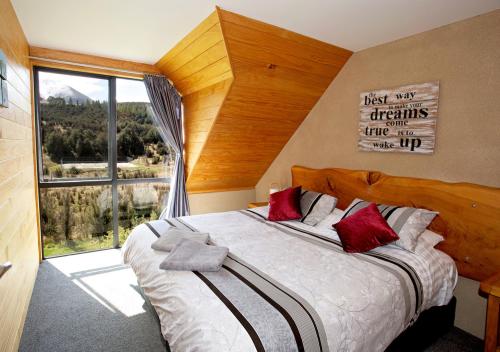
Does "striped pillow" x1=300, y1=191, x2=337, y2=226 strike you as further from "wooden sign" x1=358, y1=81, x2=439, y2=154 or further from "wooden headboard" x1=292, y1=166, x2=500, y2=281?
"wooden sign" x1=358, y1=81, x2=439, y2=154

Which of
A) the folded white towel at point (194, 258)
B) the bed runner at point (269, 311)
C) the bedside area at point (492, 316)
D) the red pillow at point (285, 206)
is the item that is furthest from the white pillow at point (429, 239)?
the folded white towel at point (194, 258)

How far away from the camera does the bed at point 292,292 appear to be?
1.28 m

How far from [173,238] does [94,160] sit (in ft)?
6.83

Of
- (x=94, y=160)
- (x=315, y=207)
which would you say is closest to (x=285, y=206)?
(x=315, y=207)

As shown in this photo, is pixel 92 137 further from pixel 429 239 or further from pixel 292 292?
pixel 429 239

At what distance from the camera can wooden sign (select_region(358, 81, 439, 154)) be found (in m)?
2.48

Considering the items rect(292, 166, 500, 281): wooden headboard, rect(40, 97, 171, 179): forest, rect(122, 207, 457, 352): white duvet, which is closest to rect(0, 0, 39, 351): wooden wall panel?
rect(40, 97, 171, 179): forest

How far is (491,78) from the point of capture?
7.03ft

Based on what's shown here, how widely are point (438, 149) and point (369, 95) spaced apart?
83cm

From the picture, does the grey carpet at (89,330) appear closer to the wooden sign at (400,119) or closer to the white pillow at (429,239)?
the white pillow at (429,239)

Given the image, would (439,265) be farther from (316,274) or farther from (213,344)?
(213,344)

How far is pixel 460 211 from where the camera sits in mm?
2258

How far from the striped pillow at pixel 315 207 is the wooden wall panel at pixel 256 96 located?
3.68 ft

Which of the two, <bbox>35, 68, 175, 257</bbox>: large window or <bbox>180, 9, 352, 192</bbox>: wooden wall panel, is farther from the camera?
<bbox>35, 68, 175, 257</bbox>: large window
